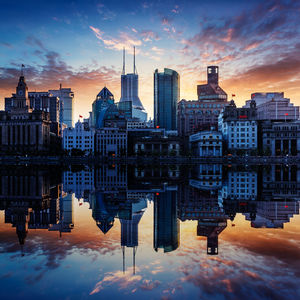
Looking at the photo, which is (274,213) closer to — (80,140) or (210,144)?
(210,144)

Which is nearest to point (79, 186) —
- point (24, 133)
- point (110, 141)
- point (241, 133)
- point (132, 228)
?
point (132, 228)

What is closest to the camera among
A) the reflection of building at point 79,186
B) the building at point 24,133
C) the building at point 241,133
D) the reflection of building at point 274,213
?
the reflection of building at point 274,213

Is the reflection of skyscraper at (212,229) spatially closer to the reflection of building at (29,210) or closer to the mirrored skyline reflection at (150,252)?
the mirrored skyline reflection at (150,252)

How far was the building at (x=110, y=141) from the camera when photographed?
7539 inches

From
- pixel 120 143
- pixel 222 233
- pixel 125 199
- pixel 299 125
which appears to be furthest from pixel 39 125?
pixel 222 233

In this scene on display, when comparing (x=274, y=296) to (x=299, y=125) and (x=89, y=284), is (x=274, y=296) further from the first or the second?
(x=299, y=125)

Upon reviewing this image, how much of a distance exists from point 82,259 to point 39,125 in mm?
192613

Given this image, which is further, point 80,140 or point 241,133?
point 80,140

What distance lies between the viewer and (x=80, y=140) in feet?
626

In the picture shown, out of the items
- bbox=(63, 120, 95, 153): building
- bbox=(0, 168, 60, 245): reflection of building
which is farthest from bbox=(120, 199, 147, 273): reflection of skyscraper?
bbox=(63, 120, 95, 153): building

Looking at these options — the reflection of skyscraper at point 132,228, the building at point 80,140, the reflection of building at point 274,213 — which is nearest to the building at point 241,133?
the building at point 80,140

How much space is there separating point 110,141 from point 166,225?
596 feet

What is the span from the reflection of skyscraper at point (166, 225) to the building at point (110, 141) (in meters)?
170

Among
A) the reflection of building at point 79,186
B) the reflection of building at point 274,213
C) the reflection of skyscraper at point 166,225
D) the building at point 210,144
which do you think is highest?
the building at point 210,144
